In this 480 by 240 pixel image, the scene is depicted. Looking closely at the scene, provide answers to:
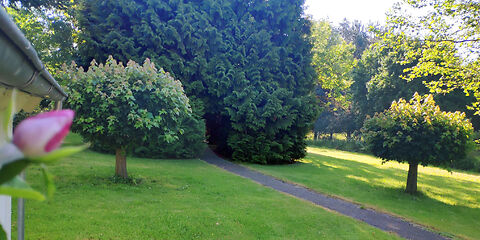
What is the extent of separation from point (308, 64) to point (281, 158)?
256 inches

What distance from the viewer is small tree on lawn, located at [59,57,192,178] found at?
8266 mm

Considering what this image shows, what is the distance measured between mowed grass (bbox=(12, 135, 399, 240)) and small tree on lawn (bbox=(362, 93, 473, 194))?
431 centimetres

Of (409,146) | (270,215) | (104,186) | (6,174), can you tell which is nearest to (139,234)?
(270,215)

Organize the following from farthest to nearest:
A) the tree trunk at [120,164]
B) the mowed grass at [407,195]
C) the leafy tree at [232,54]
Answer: the leafy tree at [232,54] < the tree trunk at [120,164] < the mowed grass at [407,195]

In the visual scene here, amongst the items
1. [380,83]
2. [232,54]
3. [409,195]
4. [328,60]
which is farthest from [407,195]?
[380,83]

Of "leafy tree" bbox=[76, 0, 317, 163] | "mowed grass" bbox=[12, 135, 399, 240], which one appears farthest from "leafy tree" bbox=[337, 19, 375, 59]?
"mowed grass" bbox=[12, 135, 399, 240]

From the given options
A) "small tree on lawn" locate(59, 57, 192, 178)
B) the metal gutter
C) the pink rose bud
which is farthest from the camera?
"small tree on lawn" locate(59, 57, 192, 178)

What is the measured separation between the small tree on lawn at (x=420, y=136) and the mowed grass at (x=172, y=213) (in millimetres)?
4306

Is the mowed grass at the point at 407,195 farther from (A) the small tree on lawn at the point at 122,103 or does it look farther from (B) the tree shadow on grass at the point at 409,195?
(A) the small tree on lawn at the point at 122,103

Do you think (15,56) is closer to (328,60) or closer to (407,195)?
(407,195)

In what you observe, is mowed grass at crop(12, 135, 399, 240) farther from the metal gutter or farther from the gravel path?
the metal gutter

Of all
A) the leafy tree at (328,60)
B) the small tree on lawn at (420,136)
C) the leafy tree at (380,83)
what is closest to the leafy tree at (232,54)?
the leafy tree at (328,60)

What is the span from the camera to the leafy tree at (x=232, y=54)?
1538 centimetres

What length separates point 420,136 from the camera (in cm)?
1080
